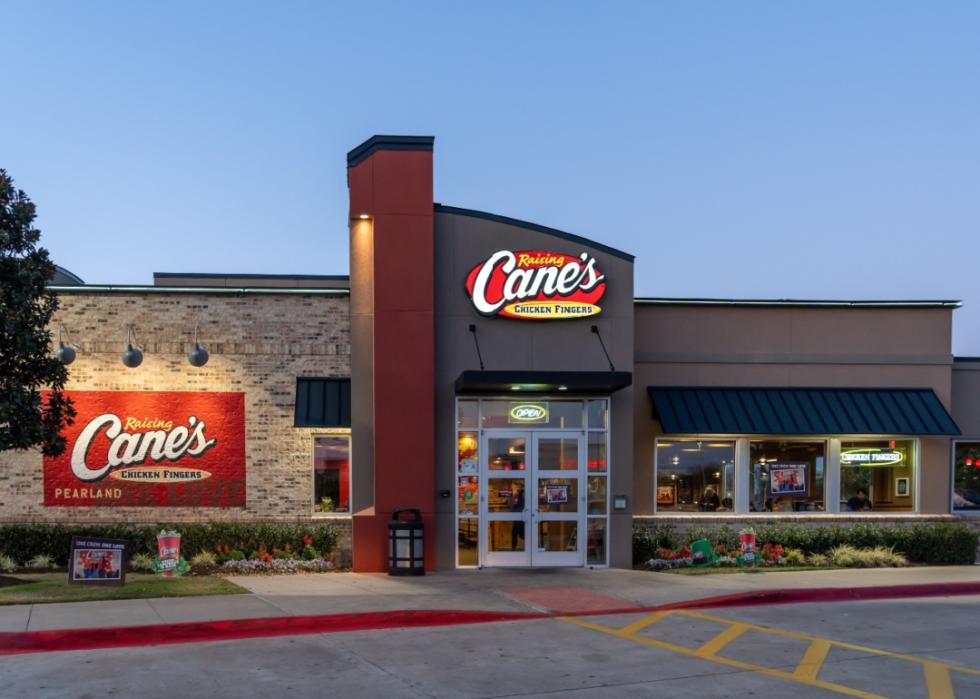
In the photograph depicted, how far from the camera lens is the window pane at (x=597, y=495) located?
18.0 m

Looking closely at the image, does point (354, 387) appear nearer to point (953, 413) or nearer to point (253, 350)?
point (253, 350)

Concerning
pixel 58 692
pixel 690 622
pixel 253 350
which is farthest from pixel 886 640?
pixel 253 350

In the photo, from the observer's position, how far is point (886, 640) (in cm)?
1188

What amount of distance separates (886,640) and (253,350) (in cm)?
1231

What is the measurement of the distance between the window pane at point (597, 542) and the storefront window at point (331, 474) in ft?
15.7

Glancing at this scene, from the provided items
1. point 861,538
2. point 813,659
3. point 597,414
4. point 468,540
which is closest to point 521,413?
point 597,414

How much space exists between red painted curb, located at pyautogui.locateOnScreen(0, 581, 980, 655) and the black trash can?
3762mm

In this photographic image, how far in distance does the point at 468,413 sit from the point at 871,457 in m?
8.83

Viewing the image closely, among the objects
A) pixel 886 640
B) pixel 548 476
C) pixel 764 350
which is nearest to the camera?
pixel 886 640

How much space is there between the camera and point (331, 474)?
18641 millimetres

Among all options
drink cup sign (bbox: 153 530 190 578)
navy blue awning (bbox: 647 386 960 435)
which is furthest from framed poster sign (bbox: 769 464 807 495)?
drink cup sign (bbox: 153 530 190 578)

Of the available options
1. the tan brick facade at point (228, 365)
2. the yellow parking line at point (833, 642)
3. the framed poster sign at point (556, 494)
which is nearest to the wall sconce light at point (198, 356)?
the tan brick facade at point (228, 365)

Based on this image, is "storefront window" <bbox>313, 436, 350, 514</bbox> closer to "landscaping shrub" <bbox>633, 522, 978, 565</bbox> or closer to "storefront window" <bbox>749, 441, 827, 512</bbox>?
"landscaping shrub" <bbox>633, 522, 978, 565</bbox>

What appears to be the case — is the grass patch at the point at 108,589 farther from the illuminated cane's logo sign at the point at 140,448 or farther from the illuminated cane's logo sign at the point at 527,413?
the illuminated cane's logo sign at the point at 527,413
